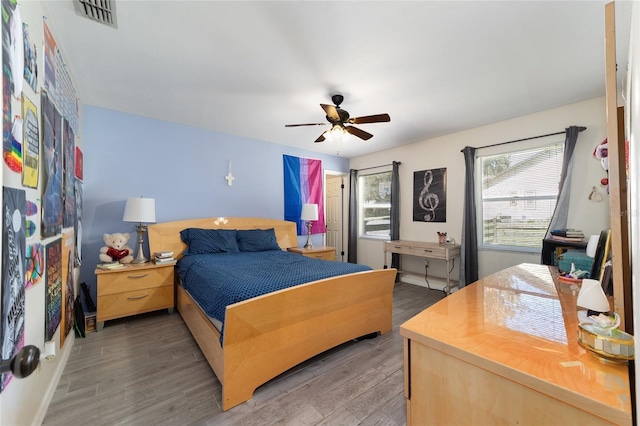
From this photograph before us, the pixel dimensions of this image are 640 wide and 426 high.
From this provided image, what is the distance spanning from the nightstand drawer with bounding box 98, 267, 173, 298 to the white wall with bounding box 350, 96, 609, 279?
3475mm

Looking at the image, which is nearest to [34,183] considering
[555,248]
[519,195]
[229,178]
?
[229,178]

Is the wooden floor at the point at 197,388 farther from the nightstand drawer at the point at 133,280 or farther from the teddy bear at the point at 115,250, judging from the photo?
the teddy bear at the point at 115,250

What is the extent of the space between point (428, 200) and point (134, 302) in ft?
13.5

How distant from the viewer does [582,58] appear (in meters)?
2.05

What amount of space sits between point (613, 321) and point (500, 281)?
2.51 ft

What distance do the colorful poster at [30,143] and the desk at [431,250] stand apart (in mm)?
3891

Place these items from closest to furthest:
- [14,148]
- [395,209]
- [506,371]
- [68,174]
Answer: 1. [506,371]
2. [14,148]
3. [68,174]
4. [395,209]

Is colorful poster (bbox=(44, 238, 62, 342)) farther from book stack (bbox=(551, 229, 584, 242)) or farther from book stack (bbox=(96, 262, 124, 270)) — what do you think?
book stack (bbox=(551, 229, 584, 242))

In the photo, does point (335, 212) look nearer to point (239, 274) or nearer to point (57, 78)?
point (239, 274)

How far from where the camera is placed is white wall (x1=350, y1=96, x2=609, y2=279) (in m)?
2.73

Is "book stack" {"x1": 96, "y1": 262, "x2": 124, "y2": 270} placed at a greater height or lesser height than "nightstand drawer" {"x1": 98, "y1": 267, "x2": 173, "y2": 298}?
greater

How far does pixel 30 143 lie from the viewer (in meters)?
1.21

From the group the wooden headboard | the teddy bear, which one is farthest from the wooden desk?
the wooden headboard

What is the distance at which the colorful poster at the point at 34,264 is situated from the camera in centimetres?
118
